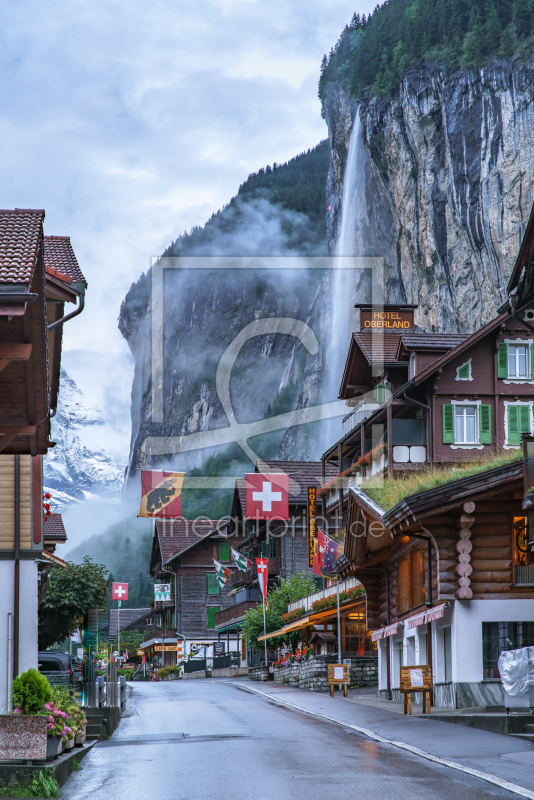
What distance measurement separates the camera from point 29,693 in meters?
11.0

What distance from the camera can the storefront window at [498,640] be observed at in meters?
19.7

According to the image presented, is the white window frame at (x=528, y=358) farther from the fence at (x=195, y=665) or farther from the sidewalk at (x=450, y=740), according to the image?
the fence at (x=195, y=665)

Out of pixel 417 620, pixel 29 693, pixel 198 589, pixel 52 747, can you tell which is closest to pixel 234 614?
pixel 198 589

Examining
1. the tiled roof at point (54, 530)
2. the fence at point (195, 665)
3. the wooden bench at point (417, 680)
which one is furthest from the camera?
the fence at point (195, 665)

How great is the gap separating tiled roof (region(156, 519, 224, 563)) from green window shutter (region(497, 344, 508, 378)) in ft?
138

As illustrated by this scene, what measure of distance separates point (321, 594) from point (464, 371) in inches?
394

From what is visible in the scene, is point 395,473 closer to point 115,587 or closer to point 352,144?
point 115,587

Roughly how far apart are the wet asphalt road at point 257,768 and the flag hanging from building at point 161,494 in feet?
120

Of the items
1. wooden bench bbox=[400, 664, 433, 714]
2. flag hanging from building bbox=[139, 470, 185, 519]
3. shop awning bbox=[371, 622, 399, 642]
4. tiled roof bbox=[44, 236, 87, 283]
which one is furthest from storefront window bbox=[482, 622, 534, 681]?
flag hanging from building bbox=[139, 470, 185, 519]

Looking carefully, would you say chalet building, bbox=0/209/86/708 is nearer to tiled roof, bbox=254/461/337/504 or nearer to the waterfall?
tiled roof, bbox=254/461/337/504

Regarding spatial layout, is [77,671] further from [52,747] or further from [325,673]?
[52,747]

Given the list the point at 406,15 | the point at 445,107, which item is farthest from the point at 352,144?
the point at 445,107

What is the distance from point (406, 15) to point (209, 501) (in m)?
90.4

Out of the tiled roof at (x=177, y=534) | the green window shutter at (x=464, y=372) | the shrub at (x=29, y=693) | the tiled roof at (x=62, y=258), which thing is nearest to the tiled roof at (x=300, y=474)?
the tiled roof at (x=177, y=534)
